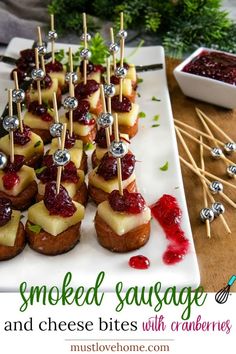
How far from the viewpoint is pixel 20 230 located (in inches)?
131

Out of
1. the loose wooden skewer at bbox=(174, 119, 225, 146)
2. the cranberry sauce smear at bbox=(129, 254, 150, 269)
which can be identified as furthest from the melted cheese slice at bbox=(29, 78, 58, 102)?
the cranberry sauce smear at bbox=(129, 254, 150, 269)

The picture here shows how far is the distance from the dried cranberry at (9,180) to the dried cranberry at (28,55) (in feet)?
5.40

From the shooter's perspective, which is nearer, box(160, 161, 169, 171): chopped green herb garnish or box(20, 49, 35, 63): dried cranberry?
box(160, 161, 169, 171): chopped green herb garnish

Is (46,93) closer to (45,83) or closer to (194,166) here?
(45,83)

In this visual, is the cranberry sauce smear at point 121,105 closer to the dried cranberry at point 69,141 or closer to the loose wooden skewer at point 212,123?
the dried cranberry at point 69,141

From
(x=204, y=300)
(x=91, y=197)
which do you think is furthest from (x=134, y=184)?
(x=204, y=300)

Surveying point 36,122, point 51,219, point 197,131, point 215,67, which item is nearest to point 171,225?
point 51,219

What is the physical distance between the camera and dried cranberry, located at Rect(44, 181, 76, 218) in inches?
129

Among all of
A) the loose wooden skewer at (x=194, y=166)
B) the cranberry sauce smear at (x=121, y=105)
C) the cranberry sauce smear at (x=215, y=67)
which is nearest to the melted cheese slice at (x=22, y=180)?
the cranberry sauce smear at (x=121, y=105)

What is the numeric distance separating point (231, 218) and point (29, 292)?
1.24 meters

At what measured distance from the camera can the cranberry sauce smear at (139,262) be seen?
326 centimetres

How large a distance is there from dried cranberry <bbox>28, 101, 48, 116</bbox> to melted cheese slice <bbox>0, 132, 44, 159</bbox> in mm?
295

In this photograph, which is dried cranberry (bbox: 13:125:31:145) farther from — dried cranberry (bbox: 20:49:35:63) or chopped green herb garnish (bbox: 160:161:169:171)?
dried cranberry (bbox: 20:49:35:63)

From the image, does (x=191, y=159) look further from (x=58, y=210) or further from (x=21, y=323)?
(x=21, y=323)
